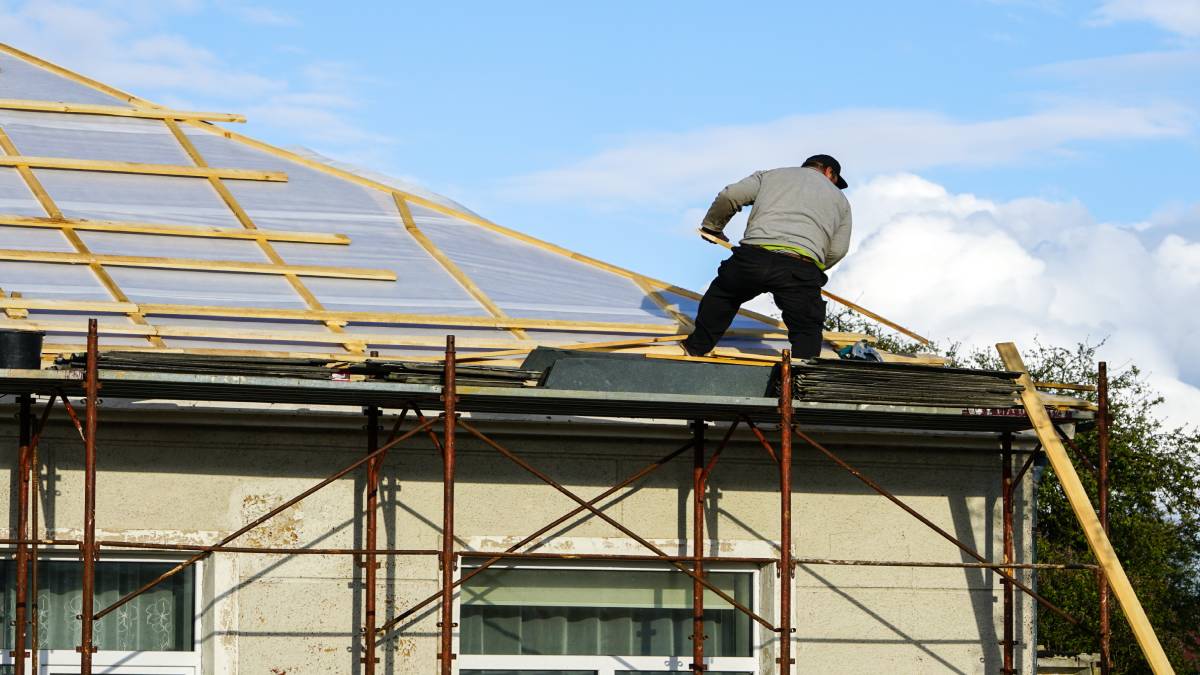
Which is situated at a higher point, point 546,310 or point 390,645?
point 546,310

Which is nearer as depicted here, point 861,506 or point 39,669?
point 39,669

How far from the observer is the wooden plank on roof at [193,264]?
9.66 metres

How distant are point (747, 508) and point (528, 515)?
4.34 feet

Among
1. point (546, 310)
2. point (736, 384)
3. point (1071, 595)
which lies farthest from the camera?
point (1071, 595)

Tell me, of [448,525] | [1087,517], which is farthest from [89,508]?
[1087,517]

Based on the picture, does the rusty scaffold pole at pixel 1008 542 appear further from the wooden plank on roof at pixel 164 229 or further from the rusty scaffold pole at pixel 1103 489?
the wooden plank on roof at pixel 164 229

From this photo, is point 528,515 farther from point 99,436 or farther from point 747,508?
point 99,436

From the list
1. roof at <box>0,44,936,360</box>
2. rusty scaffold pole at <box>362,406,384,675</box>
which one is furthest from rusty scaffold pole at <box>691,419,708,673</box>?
rusty scaffold pole at <box>362,406,384,675</box>

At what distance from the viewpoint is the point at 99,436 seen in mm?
8773

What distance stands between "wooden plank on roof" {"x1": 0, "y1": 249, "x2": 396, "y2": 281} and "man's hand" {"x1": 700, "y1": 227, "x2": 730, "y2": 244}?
204 cm

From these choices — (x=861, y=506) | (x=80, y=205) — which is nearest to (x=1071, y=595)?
(x=861, y=506)

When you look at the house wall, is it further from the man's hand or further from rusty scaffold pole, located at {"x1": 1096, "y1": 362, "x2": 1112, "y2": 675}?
the man's hand

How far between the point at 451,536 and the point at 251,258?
3.00 m

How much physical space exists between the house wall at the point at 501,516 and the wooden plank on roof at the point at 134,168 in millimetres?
2641
